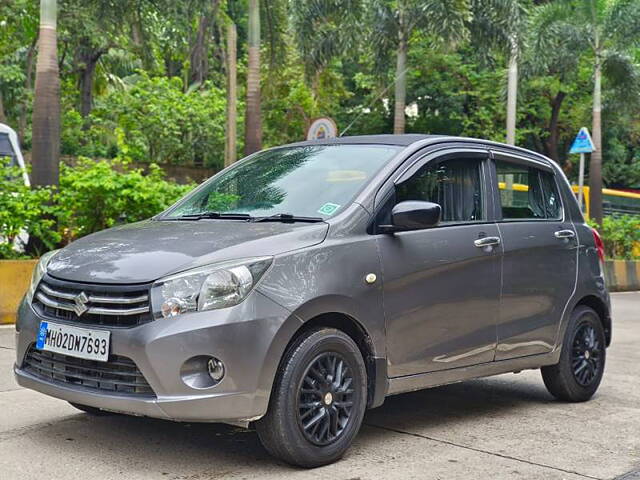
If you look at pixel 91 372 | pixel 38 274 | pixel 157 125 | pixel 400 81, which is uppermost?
pixel 400 81

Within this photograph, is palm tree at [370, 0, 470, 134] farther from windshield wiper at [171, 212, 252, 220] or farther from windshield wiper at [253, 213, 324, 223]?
windshield wiper at [253, 213, 324, 223]

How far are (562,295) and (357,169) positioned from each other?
6.23 ft

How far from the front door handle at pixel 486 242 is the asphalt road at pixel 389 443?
1.12 m

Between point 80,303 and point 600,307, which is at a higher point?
point 80,303

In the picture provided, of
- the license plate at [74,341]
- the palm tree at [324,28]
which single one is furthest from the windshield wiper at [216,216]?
the palm tree at [324,28]

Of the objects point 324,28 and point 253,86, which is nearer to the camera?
point 253,86

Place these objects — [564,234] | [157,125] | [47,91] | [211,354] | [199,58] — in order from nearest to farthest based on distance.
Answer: [211,354], [564,234], [47,91], [157,125], [199,58]

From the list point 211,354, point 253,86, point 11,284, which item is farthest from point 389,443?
point 253,86

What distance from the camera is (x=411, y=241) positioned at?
514 cm

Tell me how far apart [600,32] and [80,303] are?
25.4 m

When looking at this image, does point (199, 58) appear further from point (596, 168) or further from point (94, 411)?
point (94, 411)

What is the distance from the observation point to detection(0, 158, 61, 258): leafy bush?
31.8 ft

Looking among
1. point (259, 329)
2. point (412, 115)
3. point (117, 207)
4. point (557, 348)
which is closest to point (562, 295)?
point (557, 348)

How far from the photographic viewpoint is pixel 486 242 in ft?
18.5
